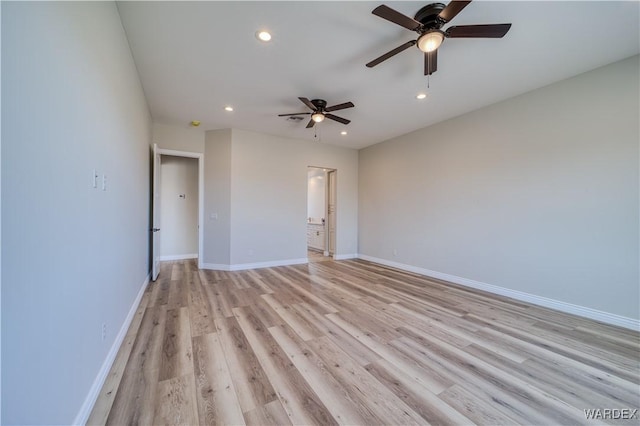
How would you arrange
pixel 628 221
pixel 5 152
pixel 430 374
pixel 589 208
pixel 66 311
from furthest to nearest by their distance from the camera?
pixel 589 208
pixel 628 221
pixel 430 374
pixel 66 311
pixel 5 152

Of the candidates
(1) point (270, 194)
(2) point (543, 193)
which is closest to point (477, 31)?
(2) point (543, 193)

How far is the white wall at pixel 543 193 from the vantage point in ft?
8.75

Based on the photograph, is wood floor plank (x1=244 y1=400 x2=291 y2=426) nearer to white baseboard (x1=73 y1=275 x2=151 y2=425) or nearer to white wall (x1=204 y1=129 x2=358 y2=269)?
white baseboard (x1=73 y1=275 x2=151 y2=425)

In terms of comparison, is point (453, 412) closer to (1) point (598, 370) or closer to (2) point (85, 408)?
(1) point (598, 370)

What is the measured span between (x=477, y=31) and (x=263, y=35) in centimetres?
189

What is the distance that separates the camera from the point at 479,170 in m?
3.90

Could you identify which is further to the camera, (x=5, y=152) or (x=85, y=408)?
(x=85, y=408)

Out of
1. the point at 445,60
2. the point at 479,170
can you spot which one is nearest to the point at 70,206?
the point at 445,60

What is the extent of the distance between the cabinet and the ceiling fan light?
560cm

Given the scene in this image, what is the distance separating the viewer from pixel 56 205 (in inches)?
44.0

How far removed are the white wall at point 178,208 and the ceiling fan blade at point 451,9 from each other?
5712mm

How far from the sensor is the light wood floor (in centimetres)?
147

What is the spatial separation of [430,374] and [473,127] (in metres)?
3.83

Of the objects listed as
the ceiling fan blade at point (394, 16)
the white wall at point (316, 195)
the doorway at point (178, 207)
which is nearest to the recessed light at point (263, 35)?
the ceiling fan blade at point (394, 16)
